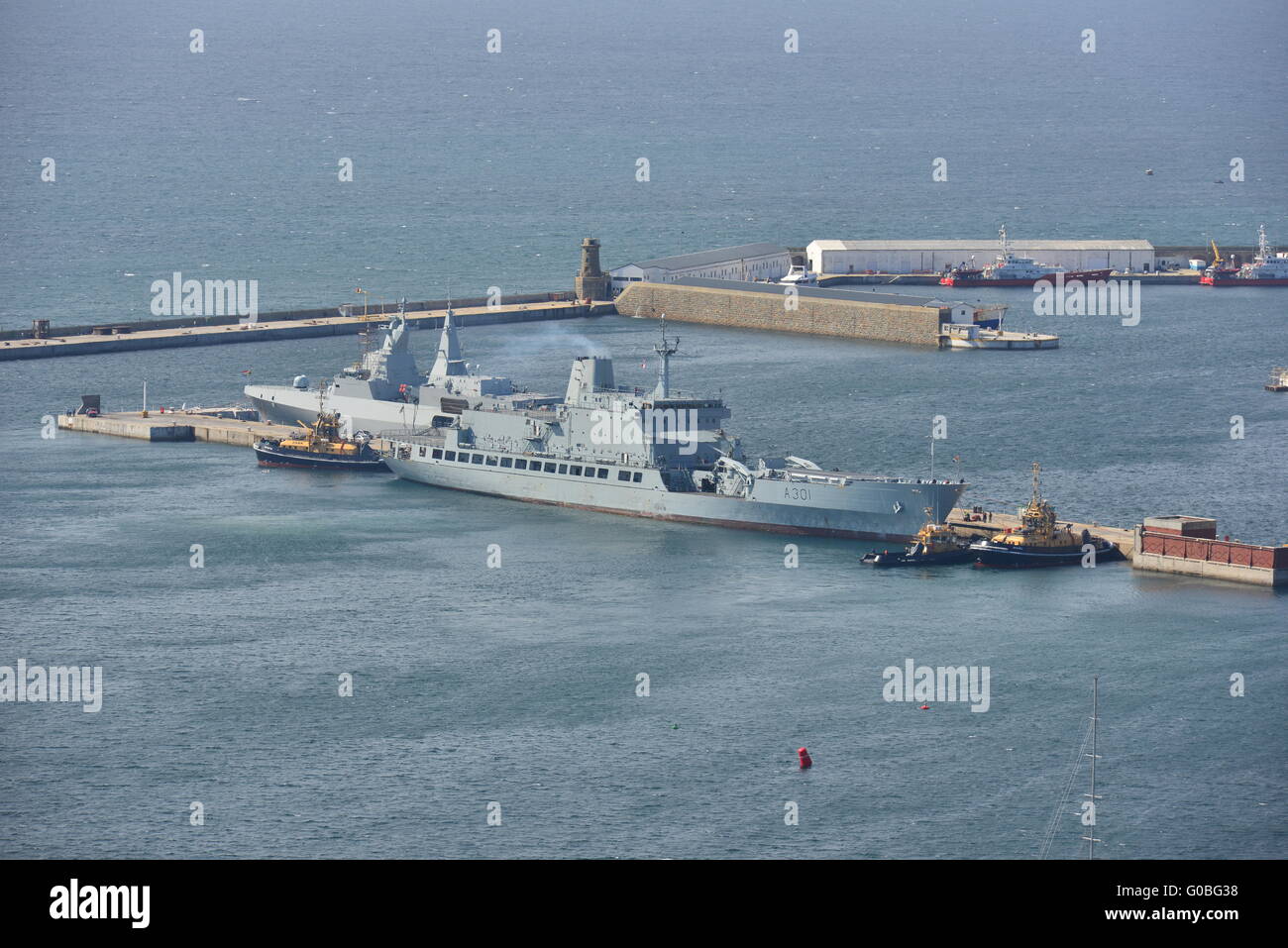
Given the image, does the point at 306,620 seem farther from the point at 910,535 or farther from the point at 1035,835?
the point at 1035,835

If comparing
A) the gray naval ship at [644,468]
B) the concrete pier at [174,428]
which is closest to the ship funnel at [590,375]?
the gray naval ship at [644,468]

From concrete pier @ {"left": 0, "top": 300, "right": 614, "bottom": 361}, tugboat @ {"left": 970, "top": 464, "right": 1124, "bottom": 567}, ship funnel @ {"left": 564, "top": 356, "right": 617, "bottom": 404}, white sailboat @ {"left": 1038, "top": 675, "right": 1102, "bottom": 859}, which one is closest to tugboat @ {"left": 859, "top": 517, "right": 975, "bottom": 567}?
tugboat @ {"left": 970, "top": 464, "right": 1124, "bottom": 567}

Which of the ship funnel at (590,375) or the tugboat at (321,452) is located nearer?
the ship funnel at (590,375)

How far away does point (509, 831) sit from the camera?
42.6 metres

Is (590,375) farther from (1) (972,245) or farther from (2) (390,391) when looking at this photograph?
(1) (972,245)

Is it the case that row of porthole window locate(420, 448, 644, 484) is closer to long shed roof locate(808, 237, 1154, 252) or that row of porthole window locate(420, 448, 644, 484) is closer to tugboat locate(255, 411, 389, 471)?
tugboat locate(255, 411, 389, 471)

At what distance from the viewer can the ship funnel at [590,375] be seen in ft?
257

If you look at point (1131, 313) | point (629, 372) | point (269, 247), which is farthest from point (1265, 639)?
point (269, 247)

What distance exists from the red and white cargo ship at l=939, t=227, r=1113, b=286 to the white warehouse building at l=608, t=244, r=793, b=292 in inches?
417

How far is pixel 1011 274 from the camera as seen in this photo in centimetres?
12988

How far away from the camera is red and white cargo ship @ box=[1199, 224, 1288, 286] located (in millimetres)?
131125

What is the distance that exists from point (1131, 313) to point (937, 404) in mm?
32333

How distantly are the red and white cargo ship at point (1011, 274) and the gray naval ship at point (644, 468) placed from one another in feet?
173

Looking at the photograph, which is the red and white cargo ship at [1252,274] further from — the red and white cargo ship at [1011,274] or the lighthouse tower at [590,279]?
the lighthouse tower at [590,279]
